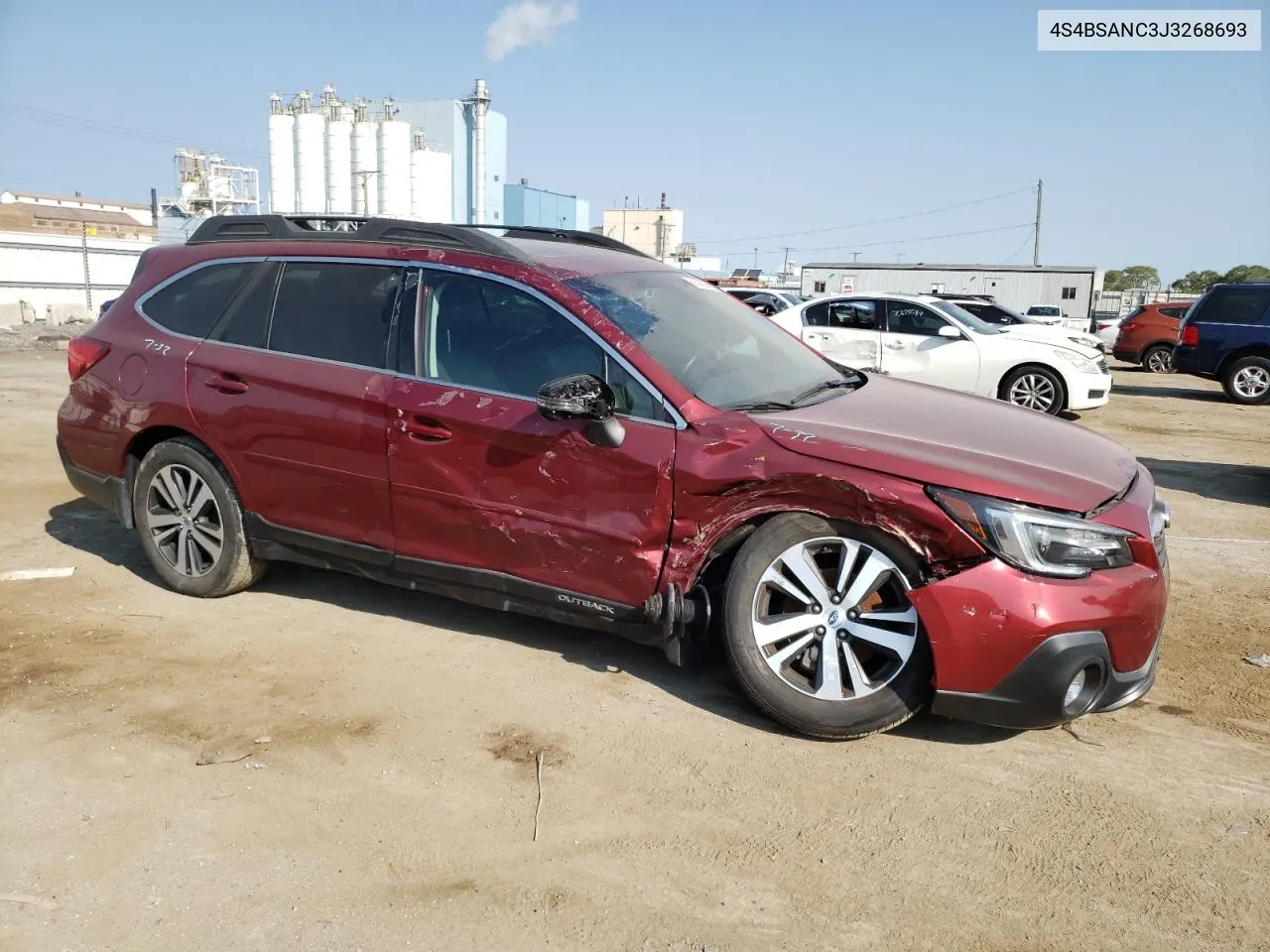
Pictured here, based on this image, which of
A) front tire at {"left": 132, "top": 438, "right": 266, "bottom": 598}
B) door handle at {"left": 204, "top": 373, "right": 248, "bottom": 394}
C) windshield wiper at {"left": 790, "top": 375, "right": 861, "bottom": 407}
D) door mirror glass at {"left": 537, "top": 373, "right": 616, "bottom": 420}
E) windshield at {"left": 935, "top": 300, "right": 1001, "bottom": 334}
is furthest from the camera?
windshield at {"left": 935, "top": 300, "right": 1001, "bottom": 334}

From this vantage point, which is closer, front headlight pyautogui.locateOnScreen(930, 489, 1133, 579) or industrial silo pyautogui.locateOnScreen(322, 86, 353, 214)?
front headlight pyautogui.locateOnScreen(930, 489, 1133, 579)

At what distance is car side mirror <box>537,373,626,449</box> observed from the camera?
12.0 feet

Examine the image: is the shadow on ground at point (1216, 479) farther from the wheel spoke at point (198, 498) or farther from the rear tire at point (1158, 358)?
the rear tire at point (1158, 358)

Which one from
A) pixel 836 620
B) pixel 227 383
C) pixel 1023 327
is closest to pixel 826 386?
pixel 836 620

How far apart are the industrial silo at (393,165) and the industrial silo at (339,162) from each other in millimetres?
1872

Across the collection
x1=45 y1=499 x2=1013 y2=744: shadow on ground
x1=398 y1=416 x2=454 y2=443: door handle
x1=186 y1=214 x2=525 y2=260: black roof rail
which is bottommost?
x1=45 y1=499 x2=1013 y2=744: shadow on ground

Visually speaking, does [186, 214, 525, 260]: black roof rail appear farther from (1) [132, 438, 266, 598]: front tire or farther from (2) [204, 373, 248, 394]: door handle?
(1) [132, 438, 266, 598]: front tire

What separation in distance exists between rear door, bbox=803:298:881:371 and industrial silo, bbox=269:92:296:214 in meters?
50.0

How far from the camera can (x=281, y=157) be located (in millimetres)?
56781

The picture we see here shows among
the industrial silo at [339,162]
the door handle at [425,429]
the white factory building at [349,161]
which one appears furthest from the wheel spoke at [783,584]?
the industrial silo at [339,162]

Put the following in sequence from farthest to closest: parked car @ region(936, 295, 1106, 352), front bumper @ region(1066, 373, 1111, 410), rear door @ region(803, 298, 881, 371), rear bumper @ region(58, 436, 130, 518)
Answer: parked car @ region(936, 295, 1106, 352) < rear door @ region(803, 298, 881, 371) < front bumper @ region(1066, 373, 1111, 410) < rear bumper @ region(58, 436, 130, 518)

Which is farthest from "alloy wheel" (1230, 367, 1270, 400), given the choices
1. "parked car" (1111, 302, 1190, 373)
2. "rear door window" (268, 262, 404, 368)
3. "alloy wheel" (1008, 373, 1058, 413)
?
"rear door window" (268, 262, 404, 368)

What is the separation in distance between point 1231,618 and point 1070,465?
208 cm

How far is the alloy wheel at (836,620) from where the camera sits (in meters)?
3.42
